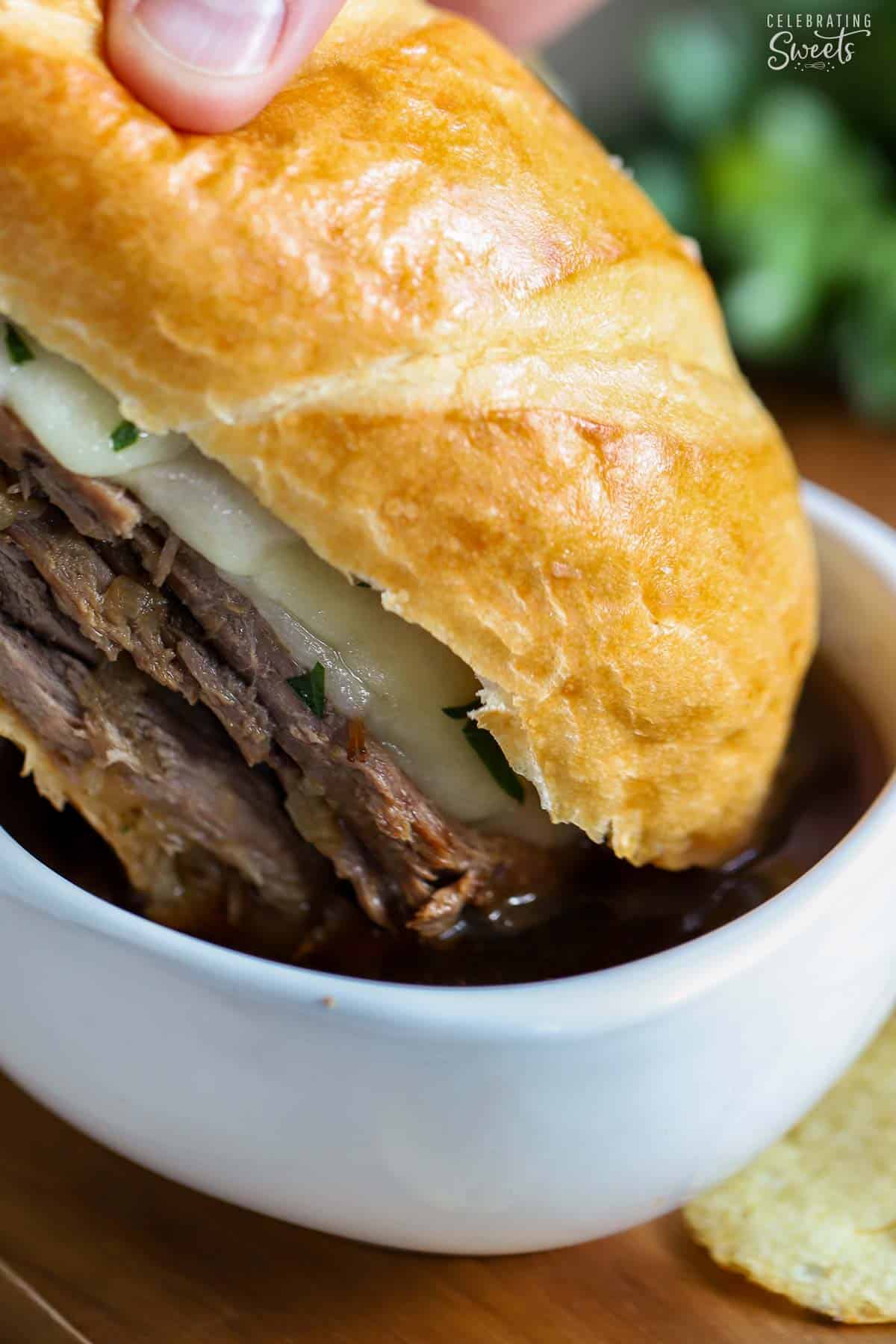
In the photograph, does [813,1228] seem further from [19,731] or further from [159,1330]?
[19,731]

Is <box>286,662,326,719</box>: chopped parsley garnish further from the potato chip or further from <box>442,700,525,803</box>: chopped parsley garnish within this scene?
the potato chip

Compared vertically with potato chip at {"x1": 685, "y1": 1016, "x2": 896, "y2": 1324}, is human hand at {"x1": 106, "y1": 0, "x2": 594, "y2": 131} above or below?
above

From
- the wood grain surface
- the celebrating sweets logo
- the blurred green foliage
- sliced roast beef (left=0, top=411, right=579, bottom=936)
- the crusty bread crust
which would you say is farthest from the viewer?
the celebrating sweets logo

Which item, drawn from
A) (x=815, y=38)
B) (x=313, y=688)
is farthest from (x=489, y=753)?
(x=815, y=38)

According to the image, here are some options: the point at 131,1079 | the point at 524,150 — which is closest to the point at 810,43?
the point at 524,150

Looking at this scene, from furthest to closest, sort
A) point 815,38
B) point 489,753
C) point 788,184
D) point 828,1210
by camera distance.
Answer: point 815,38
point 788,184
point 828,1210
point 489,753

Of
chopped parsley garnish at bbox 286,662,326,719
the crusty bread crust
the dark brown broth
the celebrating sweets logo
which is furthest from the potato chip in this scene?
the celebrating sweets logo

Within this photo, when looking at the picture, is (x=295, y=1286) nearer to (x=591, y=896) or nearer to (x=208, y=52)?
(x=591, y=896)

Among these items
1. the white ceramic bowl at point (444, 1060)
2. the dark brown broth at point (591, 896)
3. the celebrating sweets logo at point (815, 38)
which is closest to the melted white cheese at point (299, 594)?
the dark brown broth at point (591, 896)
